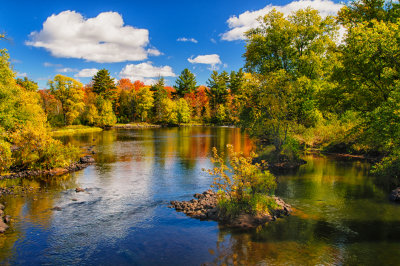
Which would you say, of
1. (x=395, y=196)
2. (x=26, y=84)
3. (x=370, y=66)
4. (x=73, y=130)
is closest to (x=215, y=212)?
(x=395, y=196)

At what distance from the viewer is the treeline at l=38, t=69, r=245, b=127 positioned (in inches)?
3935

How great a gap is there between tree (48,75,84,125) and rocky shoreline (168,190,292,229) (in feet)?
253

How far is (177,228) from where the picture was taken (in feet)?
55.0

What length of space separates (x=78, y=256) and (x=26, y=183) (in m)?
16.7

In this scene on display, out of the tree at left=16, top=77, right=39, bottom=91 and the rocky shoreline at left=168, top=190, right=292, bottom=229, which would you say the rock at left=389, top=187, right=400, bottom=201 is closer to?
the rocky shoreline at left=168, top=190, right=292, bottom=229

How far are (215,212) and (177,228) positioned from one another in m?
3.03

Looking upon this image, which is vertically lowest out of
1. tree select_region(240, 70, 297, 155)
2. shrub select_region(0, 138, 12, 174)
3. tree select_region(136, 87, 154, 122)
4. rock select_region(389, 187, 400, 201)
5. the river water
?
the river water

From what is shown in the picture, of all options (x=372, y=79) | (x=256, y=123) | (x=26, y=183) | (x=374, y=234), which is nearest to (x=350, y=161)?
(x=256, y=123)

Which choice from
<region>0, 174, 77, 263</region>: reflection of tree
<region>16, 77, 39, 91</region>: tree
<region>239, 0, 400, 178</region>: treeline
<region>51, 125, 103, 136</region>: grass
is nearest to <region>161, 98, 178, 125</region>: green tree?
<region>51, 125, 103, 136</region>: grass

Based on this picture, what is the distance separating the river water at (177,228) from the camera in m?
13.5

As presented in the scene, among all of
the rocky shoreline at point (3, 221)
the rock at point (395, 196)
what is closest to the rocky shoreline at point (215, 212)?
the rock at point (395, 196)

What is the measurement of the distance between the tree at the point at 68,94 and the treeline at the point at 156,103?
11.7 ft

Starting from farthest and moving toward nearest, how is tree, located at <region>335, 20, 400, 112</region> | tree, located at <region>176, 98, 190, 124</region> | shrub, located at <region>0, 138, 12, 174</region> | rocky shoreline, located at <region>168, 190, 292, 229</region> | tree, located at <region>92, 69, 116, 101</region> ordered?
tree, located at <region>176, 98, 190, 124</region>, tree, located at <region>92, 69, 116, 101</region>, shrub, located at <region>0, 138, 12, 174</region>, tree, located at <region>335, 20, 400, 112</region>, rocky shoreline, located at <region>168, 190, 292, 229</region>

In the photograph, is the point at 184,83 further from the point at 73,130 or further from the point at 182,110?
the point at 73,130
